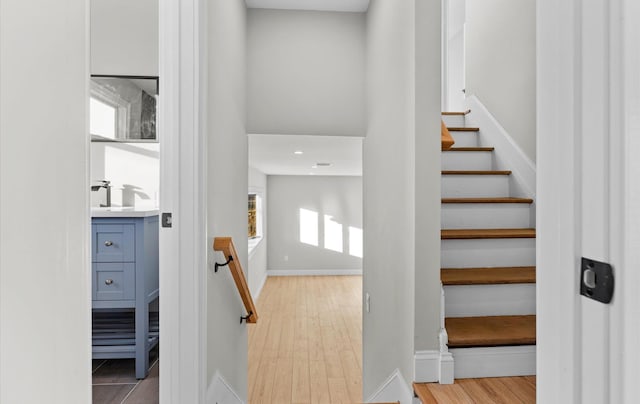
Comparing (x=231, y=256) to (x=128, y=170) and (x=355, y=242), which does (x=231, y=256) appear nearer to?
(x=128, y=170)

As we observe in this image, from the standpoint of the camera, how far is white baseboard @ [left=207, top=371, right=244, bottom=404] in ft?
5.16

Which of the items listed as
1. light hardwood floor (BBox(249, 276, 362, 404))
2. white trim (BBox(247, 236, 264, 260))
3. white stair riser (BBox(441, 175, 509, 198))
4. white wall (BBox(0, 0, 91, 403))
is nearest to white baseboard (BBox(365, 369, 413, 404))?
light hardwood floor (BBox(249, 276, 362, 404))

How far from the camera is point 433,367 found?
5.16ft

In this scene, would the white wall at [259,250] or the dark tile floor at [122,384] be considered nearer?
the dark tile floor at [122,384]

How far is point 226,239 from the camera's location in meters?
1.74


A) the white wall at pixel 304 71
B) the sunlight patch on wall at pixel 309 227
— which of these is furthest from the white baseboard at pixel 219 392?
the sunlight patch on wall at pixel 309 227

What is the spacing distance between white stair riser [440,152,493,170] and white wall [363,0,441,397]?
1.86 feet

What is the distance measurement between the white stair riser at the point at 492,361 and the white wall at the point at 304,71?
72.3 inches

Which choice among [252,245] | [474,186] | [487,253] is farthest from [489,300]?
[252,245]

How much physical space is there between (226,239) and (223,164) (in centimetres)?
42

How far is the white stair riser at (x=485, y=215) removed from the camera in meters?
2.23

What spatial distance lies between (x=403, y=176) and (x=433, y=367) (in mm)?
909

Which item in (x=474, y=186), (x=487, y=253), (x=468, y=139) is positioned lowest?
(x=487, y=253)

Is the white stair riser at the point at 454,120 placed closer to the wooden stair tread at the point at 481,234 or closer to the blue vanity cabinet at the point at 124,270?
the wooden stair tread at the point at 481,234
